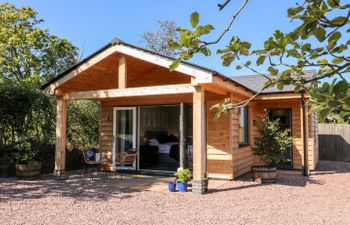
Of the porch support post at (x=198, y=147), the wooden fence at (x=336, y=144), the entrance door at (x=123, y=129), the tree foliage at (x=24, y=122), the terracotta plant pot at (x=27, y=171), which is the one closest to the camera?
the porch support post at (x=198, y=147)

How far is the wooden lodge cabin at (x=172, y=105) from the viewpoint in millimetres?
6799

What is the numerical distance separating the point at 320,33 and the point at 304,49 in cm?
21

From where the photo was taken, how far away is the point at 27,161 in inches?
318

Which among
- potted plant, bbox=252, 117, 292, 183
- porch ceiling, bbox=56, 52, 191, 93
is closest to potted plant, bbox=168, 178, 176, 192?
potted plant, bbox=252, 117, 292, 183

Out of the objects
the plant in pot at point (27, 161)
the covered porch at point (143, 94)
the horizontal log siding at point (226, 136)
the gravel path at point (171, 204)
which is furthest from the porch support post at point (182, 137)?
the plant in pot at point (27, 161)

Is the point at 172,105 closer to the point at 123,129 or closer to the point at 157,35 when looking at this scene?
the point at 123,129

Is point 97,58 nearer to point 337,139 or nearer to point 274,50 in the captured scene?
point 274,50

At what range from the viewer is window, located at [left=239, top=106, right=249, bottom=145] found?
366 inches

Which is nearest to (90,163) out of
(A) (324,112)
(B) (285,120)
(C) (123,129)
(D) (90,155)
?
(D) (90,155)

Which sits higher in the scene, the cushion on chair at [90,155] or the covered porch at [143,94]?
the covered porch at [143,94]

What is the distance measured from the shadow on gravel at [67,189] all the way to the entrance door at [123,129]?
159 centimetres

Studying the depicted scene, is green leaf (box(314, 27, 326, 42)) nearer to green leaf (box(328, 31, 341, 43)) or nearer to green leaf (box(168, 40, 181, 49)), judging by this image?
green leaf (box(328, 31, 341, 43))

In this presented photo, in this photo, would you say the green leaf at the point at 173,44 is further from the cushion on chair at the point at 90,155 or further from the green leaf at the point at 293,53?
the cushion on chair at the point at 90,155

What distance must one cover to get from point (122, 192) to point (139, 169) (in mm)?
2774
